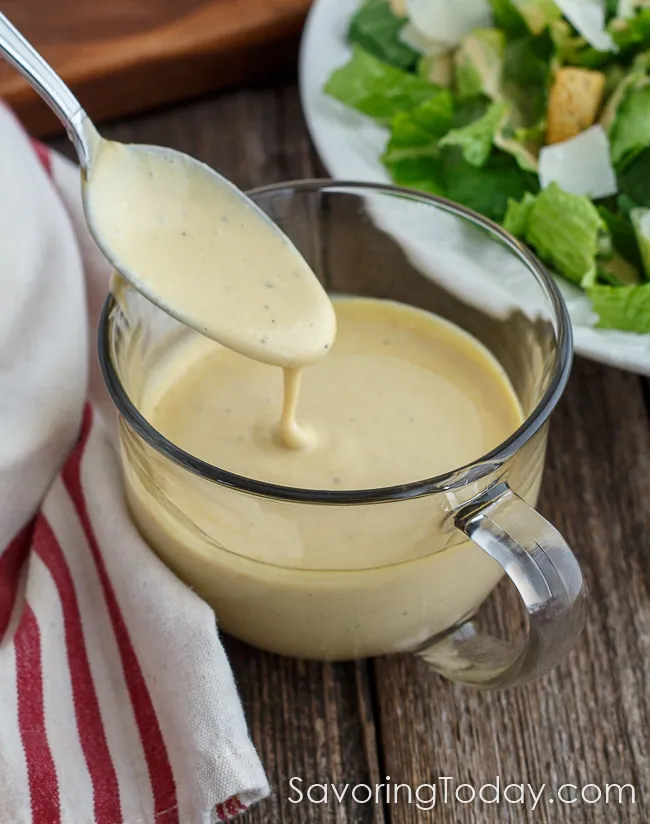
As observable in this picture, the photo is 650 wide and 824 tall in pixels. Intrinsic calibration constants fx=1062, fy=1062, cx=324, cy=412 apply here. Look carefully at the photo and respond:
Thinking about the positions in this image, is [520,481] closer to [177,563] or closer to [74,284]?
[177,563]

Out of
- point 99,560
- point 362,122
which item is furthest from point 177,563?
point 362,122

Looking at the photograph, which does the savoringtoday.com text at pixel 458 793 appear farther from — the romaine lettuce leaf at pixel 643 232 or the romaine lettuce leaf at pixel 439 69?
the romaine lettuce leaf at pixel 439 69

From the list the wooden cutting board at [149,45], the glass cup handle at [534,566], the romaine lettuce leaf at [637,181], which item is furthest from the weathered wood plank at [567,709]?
the wooden cutting board at [149,45]

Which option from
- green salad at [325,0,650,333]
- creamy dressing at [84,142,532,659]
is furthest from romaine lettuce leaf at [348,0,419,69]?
creamy dressing at [84,142,532,659]

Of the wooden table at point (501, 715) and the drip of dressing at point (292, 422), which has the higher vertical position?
the drip of dressing at point (292, 422)

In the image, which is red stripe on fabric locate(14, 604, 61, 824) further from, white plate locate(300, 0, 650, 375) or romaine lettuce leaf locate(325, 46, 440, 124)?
romaine lettuce leaf locate(325, 46, 440, 124)

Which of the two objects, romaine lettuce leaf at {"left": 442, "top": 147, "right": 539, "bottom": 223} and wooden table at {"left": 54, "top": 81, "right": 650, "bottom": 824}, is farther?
romaine lettuce leaf at {"left": 442, "top": 147, "right": 539, "bottom": 223}
